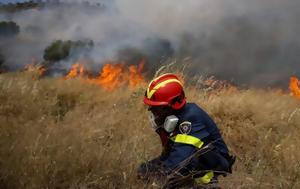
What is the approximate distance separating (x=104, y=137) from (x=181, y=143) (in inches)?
51.5

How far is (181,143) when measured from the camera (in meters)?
3.78

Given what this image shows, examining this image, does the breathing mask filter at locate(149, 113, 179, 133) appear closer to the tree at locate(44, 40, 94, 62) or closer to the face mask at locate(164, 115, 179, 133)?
the face mask at locate(164, 115, 179, 133)

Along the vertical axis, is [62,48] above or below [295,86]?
below

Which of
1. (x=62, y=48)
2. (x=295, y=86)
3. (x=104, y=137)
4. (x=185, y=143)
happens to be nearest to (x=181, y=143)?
(x=185, y=143)

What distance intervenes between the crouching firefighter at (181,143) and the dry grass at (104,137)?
221 millimetres

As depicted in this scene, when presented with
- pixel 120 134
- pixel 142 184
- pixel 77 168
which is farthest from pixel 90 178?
pixel 120 134

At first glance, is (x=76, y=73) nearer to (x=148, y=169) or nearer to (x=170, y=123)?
(x=148, y=169)

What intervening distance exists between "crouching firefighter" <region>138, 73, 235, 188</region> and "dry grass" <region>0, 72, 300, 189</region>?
221 millimetres

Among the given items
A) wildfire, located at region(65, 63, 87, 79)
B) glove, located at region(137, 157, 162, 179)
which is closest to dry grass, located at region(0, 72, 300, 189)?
glove, located at region(137, 157, 162, 179)

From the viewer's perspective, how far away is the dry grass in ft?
11.8

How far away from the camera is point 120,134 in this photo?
5516 mm

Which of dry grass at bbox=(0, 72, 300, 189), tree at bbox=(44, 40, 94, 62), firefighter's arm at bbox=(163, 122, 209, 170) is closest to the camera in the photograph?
dry grass at bbox=(0, 72, 300, 189)

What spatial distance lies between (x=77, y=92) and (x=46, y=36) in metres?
23.4

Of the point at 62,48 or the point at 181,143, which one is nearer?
the point at 181,143
